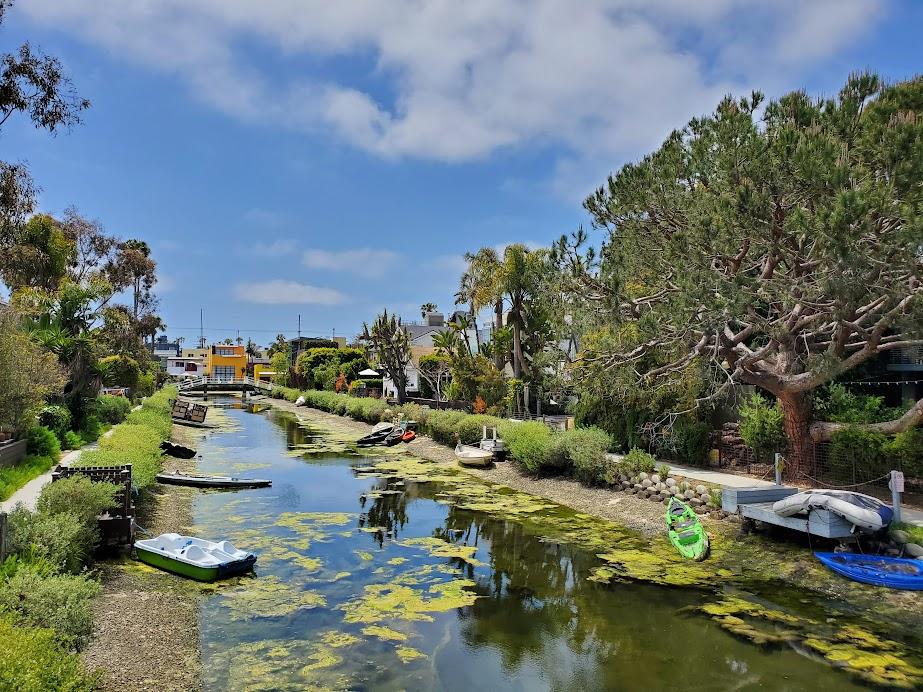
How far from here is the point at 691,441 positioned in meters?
21.7

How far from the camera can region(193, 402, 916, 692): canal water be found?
8945 mm

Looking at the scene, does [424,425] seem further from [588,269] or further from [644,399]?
[588,269]

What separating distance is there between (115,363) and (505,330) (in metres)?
24.1

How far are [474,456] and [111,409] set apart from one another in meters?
19.3

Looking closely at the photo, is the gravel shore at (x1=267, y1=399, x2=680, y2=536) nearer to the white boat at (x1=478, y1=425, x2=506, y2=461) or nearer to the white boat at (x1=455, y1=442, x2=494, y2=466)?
the white boat at (x1=455, y1=442, x2=494, y2=466)

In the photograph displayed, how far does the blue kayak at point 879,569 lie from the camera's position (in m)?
11.4

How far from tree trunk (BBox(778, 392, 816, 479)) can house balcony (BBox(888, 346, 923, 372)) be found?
7.77m

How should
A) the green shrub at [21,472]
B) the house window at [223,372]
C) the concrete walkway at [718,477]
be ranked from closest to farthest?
the green shrub at [21,472]
the concrete walkway at [718,477]
the house window at [223,372]

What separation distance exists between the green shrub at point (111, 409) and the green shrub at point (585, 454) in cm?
2190

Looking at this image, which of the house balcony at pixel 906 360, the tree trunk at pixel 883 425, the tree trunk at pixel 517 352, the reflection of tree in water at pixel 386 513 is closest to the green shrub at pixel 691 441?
the tree trunk at pixel 883 425

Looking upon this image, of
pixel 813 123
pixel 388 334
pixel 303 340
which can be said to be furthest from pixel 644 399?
Result: pixel 303 340

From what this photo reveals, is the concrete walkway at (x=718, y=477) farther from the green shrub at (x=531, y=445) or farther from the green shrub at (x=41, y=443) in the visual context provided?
the green shrub at (x=41, y=443)

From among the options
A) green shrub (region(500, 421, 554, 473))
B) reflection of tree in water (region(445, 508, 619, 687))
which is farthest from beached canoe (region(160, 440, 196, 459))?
reflection of tree in water (region(445, 508, 619, 687))

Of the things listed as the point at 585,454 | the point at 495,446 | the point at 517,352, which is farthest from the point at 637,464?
the point at 517,352
